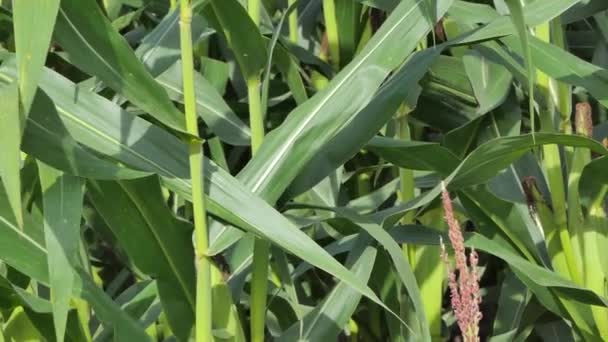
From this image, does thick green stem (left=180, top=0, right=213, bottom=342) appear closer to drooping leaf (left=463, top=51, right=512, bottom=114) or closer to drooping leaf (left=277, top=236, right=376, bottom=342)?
drooping leaf (left=277, top=236, right=376, bottom=342)

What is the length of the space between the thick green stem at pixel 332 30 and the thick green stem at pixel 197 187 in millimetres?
634

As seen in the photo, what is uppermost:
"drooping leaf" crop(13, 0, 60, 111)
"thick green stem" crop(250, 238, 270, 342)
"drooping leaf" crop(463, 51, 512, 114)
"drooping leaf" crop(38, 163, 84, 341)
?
"drooping leaf" crop(13, 0, 60, 111)

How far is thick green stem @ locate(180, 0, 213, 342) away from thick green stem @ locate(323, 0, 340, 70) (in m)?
0.63

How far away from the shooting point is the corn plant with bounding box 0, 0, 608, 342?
1.21 meters

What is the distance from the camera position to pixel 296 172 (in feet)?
4.44

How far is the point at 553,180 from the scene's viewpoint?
1.65 m

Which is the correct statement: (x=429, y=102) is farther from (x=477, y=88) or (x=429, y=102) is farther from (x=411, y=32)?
(x=411, y=32)

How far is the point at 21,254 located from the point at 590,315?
0.76 m

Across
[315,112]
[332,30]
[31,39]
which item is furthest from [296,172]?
[332,30]

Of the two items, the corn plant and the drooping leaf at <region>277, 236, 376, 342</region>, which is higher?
the corn plant

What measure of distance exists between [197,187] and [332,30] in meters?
0.70

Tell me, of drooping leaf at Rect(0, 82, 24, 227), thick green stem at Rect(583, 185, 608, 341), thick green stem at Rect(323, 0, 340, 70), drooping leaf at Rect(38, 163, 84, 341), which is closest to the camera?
drooping leaf at Rect(0, 82, 24, 227)

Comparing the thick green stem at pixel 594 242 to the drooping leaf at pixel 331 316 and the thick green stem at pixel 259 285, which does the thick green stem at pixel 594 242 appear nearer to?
the drooping leaf at pixel 331 316

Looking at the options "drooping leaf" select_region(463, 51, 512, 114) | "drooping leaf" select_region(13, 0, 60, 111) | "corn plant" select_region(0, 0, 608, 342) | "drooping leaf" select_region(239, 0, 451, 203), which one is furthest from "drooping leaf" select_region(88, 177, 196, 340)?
"drooping leaf" select_region(463, 51, 512, 114)
